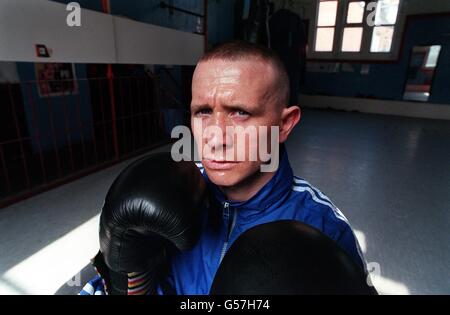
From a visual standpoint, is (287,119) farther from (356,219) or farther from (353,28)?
(353,28)

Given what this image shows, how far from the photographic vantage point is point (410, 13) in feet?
23.9

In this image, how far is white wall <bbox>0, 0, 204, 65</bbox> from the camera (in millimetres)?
2145

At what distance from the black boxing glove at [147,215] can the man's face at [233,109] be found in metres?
0.14

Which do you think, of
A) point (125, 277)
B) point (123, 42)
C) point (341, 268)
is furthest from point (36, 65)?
point (341, 268)

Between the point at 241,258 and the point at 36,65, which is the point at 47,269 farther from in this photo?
the point at 36,65

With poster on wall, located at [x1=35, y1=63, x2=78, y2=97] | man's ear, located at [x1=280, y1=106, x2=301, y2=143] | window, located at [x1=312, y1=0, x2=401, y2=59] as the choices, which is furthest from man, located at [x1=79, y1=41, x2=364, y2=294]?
window, located at [x1=312, y1=0, x2=401, y2=59]

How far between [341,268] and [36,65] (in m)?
3.95

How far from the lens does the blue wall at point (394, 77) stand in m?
7.15

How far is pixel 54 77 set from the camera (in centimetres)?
357

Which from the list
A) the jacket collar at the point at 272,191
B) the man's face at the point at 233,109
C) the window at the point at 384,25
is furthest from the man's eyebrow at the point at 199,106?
the window at the point at 384,25

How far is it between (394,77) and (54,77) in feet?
26.4

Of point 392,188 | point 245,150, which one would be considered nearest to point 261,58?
point 245,150

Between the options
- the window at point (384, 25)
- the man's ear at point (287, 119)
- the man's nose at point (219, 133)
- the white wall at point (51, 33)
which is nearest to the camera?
the man's nose at point (219, 133)

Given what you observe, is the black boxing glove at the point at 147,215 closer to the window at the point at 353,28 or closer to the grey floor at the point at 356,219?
the grey floor at the point at 356,219
